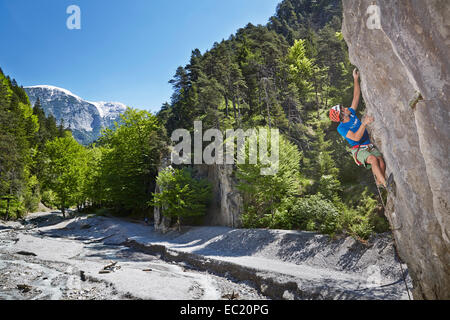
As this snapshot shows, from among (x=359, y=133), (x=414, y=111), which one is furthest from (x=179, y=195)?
(x=414, y=111)

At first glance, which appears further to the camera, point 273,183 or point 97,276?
point 273,183

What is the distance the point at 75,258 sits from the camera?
17406 millimetres

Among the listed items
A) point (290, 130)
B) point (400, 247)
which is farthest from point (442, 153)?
point (290, 130)

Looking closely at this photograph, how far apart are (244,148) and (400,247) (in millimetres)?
14382

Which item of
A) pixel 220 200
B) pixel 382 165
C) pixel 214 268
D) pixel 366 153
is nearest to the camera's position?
pixel 366 153

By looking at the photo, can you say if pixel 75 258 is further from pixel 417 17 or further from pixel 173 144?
pixel 417 17
